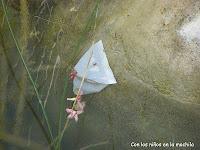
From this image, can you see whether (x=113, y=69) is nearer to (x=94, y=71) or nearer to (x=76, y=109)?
(x=94, y=71)

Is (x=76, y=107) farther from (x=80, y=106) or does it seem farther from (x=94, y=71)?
(x=94, y=71)

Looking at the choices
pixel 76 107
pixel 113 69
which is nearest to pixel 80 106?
pixel 76 107

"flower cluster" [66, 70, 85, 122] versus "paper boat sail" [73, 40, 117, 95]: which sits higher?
"paper boat sail" [73, 40, 117, 95]

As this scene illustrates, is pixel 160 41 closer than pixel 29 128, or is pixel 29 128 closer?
pixel 160 41

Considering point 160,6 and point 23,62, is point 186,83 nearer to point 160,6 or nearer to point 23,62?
point 160,6

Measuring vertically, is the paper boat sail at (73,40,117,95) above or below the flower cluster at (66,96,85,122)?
above

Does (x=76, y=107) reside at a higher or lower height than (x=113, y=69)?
lower

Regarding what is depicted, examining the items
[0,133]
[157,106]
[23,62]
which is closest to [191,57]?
[157,106]

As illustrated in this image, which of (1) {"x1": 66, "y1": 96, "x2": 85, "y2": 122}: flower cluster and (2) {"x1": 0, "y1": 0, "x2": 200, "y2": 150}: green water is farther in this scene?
(1) {"x1": 66, "y1": 96, "x2": 85, "y2": 122}: flower cluster
